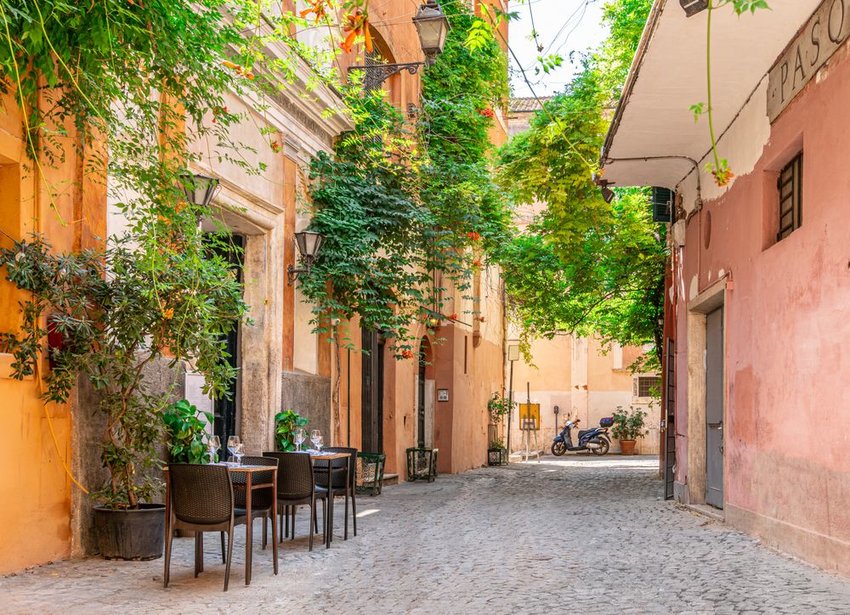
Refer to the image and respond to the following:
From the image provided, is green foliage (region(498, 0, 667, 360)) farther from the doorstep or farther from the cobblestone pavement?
the doorstep

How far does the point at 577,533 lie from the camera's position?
31.9ft

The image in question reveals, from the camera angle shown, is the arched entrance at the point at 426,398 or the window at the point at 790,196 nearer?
the window at the point at 790,196

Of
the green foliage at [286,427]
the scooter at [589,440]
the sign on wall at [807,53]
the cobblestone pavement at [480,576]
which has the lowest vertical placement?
the scooter at [589,440]

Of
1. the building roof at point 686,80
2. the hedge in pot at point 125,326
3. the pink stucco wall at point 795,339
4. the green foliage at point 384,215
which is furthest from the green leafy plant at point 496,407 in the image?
the hedge in pot at point 125,326

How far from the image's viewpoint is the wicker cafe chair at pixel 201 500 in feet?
21.5

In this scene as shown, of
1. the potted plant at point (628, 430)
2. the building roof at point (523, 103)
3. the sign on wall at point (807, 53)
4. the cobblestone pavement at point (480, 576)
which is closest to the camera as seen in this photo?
the cobblestone pavement at point (480, 576)

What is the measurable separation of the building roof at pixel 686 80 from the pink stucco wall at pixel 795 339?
584 millimetres

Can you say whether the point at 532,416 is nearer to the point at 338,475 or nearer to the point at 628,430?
the point at 628,430

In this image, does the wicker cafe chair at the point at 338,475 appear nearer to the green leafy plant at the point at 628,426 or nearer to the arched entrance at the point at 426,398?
the arched entrance at the point at 426,398

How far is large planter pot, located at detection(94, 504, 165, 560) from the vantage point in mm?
7715

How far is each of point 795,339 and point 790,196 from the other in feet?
4.54

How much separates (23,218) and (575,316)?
1527 centimetres

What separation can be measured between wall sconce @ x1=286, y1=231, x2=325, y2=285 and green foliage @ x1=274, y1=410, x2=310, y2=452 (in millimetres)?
1702

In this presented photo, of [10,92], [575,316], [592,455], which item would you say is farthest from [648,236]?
[592,455]
